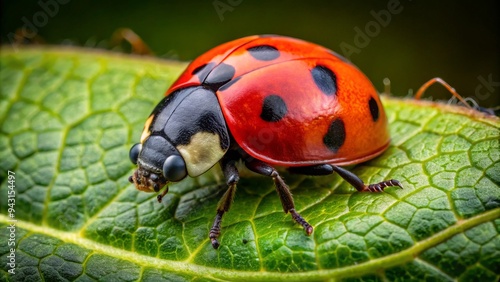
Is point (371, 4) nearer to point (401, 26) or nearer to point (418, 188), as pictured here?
point (401, 26)

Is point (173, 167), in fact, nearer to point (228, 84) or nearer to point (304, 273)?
point (228, 84)

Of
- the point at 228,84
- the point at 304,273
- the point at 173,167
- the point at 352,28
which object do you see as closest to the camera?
the point at 304,273

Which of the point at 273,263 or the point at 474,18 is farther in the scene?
the point at 474,18

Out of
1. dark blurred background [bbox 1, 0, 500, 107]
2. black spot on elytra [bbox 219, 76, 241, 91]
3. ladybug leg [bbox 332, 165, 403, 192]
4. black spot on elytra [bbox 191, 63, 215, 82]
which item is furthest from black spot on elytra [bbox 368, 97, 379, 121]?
dark blurred background [bbox 1, 0, 500, 107]

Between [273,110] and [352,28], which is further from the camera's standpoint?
[352,28]

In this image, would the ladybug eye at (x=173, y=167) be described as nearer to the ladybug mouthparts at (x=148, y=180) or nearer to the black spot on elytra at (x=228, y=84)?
the ladybug mouthparts at (x=148, y=180)

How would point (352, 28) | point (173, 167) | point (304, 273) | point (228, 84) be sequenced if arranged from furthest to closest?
point (352, 28), point (228, 84), point (173, 167), point (304, 273)

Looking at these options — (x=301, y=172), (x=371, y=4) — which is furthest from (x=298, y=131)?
(x=371, y=4)

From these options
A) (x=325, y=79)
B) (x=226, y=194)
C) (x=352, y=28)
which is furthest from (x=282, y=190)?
(x=352, y=28)
